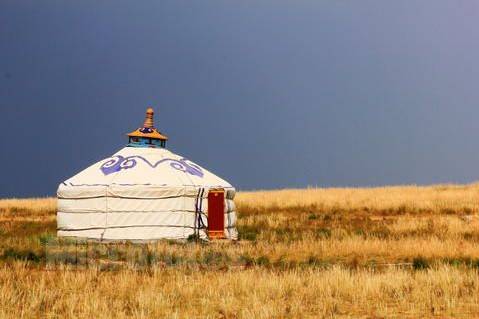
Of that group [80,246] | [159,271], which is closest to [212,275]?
[159,271]

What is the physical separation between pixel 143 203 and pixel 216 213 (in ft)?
7.10

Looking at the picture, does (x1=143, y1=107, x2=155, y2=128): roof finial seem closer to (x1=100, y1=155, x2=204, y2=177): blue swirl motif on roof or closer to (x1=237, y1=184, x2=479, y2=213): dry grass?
(x1=100, y1=155, x2=204, y2=177): blue swirl motif on roof

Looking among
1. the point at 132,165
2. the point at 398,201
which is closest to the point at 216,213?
the point at 132,165

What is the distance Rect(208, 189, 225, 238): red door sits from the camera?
20.6 meters

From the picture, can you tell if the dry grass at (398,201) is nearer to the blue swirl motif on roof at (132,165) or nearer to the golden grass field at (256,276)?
the golden grass field at (256,276)

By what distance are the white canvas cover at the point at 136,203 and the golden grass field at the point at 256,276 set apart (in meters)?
0.84

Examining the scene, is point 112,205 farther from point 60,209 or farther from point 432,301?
point 432,301

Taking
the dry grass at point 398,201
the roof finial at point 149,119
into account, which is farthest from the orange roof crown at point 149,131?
the dry grass at point 398,201

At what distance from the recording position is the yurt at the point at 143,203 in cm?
1986

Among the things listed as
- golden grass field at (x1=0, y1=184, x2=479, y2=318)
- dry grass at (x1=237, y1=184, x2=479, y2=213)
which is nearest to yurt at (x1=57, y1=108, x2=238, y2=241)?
golden grass field at (x1=0, y1=184, x2=479, y2=318)

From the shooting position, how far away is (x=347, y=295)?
1044 cm

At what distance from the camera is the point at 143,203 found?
781 inches

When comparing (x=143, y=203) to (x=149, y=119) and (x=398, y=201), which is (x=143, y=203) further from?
(x=398, y=201)

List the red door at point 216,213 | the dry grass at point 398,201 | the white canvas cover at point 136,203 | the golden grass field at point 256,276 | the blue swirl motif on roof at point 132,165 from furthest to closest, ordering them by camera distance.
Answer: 1. the dry grass at point 398,201
2. the blue swirl motif on roof at point 132,165
3. the red door at point 216,213
4. the white canvas cover at point 136,203
5. the golden grass field at point 256,276
